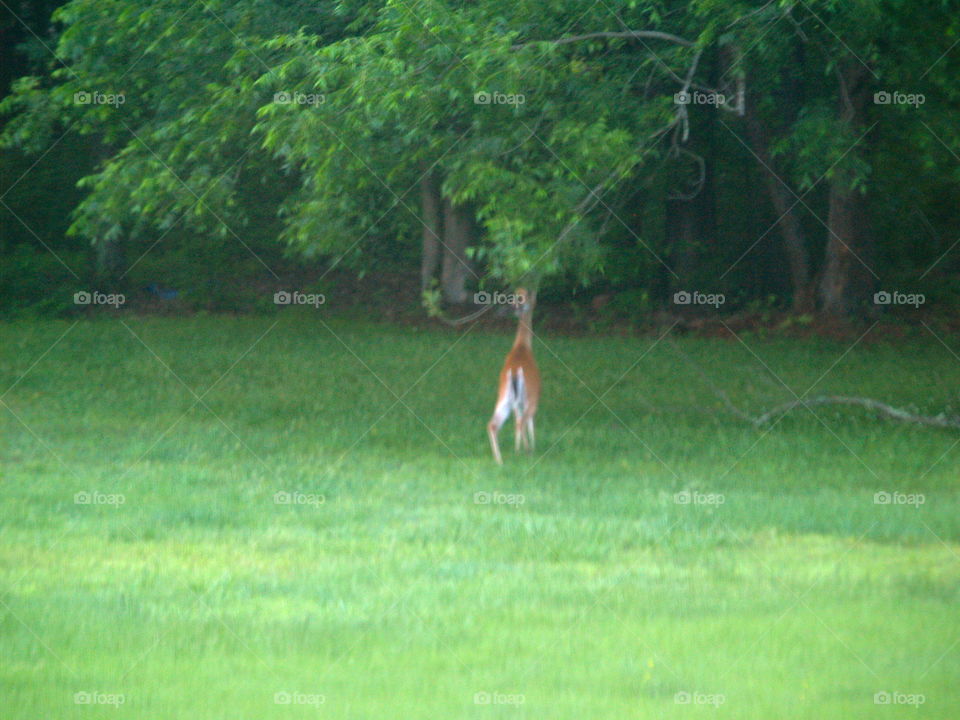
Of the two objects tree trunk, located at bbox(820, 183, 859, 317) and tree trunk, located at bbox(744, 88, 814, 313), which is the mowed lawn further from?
tree trunk, located at bbox(744, 88, 814, 313)

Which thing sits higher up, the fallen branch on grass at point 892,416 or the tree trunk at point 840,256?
the fallen branch on grass at point 892,416

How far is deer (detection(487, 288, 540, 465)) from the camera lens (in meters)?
12.4

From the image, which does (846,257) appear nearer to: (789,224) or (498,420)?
(789,224)

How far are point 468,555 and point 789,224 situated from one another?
1639 cm

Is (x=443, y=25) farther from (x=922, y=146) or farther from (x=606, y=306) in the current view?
(x=606, y=306)

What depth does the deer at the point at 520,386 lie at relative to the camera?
40.6 ft

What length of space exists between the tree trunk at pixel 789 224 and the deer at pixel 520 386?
1057 centimetres

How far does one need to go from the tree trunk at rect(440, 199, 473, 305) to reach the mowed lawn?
30.5 ft

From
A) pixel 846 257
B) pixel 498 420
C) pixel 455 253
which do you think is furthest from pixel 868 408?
pixel 455 253

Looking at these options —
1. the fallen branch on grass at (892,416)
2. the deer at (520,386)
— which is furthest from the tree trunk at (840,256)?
the deer at (520,386)

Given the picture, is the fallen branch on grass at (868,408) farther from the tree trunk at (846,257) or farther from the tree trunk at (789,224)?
the tree trunk at (789,224)

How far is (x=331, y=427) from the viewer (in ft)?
47.6

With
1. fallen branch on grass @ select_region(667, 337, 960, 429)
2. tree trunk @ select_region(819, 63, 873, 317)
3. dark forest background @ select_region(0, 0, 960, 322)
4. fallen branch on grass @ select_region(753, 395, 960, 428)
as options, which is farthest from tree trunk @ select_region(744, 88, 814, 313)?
fallen branch on grass @ select_region(753, 395, 960, 428)

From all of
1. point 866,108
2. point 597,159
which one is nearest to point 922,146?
point 866,108
